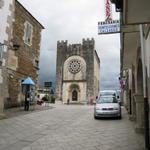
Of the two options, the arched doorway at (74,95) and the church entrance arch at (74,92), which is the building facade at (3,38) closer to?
the church entrance arch at (74,92)

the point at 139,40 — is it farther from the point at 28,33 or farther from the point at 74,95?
the point at 74,95

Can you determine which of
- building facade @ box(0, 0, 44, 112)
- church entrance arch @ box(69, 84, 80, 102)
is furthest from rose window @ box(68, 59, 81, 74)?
building facade @ box(0, 0, 44, 112)

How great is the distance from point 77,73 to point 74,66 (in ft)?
5.81

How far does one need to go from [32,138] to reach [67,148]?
195 cm

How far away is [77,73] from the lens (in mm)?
55750

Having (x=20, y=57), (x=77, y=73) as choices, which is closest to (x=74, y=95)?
(x=77, y=73)

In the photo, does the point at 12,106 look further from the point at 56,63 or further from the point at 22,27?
the point at 56,63

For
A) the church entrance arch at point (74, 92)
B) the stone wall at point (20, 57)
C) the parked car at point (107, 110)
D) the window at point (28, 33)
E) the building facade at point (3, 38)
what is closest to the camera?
the building facade at point (3, 38)

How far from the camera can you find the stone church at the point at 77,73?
53.8m

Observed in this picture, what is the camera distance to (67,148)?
24.2 feet

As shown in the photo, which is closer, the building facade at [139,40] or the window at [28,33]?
the building facade at [139,40]

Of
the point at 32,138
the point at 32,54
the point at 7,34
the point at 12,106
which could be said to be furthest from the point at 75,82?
the point at 32,138

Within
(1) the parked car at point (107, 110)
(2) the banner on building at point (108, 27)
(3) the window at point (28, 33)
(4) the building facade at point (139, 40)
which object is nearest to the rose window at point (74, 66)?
(3) the window at point (28, 33)

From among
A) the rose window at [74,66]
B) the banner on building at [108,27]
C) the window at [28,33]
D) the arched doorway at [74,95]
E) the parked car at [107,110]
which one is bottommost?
the parked car at [107,110]
